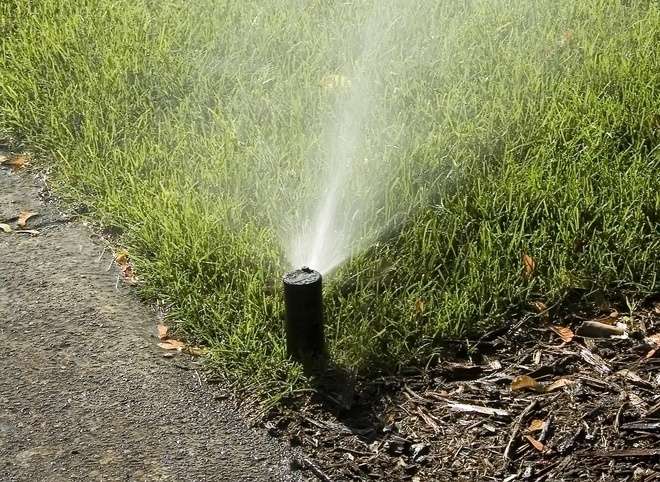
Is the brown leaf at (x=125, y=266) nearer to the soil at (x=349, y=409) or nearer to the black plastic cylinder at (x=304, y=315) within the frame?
the soil at (x=349, y=409)

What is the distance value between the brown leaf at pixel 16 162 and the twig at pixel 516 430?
96.6 inches

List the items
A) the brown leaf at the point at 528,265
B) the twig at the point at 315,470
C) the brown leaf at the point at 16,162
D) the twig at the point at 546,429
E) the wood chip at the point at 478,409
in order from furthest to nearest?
the brown leaf at the point at 16,162, the brown leaf at the point at 528,265, the wood chip at the point at 478,409, the twig at the point at 546,429, the twig at the point at 315,470

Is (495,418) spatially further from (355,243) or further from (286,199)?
(286,199)

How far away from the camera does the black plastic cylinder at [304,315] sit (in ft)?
10.2

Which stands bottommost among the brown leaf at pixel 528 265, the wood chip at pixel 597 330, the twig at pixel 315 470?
the twig at pixel 315 470

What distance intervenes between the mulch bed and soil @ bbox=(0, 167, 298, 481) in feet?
0.67

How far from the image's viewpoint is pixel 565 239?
3750mm

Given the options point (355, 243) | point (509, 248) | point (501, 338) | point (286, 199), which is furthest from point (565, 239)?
point (286, 199)

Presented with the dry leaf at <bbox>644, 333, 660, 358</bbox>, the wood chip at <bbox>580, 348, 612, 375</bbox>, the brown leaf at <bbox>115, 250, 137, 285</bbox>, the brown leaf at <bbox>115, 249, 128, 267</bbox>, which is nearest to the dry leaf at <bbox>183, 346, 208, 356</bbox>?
the brown leaf at <bbox>115, 250, 137, 285</bbox>

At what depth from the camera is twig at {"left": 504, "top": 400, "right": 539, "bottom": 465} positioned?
3.05 meters

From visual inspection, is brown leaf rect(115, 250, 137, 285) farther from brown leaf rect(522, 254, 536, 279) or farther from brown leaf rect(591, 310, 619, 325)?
brown leaf rect(591, 310, 619, 325)

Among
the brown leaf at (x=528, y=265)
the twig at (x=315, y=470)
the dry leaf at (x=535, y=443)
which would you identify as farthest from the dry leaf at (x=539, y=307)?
the twig at (x=315, y=470)

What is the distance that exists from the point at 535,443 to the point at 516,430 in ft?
0.25

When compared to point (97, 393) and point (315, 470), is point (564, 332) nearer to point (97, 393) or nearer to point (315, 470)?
point (315, 470)
